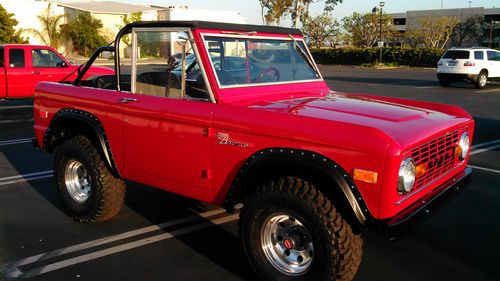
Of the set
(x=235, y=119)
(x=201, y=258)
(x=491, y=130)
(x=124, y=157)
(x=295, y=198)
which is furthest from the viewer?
(x=491, y=130)

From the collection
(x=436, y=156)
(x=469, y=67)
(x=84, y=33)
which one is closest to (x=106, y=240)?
(x=436, y=156)

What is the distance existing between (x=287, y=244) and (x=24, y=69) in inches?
480

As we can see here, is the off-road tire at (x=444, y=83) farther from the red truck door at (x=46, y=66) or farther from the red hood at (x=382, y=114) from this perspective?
the red hood at (x=382, y=114)

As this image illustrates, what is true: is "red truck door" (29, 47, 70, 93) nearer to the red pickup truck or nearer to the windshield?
the red pickup truck

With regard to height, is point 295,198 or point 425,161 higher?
point 425,161

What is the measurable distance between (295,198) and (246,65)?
155 centimetres

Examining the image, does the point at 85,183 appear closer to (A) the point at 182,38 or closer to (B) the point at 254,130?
(A) the point at 182,38

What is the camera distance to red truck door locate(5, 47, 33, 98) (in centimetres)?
1301

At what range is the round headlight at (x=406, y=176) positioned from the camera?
2965 millimetres

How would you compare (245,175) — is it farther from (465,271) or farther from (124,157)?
(465,271)

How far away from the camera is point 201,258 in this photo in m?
3.98

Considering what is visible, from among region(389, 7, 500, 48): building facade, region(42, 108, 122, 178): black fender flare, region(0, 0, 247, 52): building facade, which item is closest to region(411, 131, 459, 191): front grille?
region(42, 108, 122, 178): black fender flare

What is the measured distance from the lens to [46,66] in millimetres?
13703

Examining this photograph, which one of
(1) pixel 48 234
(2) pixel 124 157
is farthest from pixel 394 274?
(1) pixel 48 234
